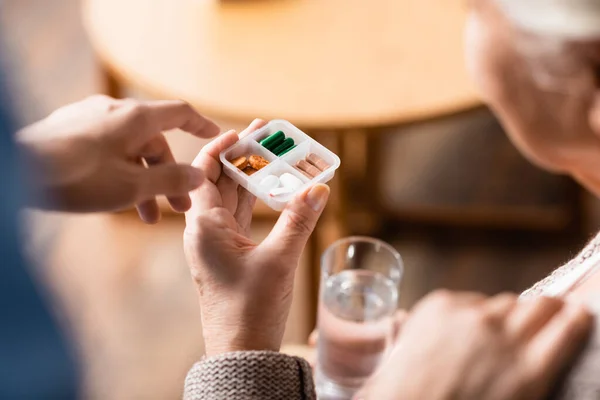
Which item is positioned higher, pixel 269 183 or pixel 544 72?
pixel 544 72

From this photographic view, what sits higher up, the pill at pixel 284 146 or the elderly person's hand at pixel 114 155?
the elderly person's hand at pixel 114 155

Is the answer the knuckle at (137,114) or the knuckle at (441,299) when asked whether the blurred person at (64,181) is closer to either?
the knuckle at (137,114)

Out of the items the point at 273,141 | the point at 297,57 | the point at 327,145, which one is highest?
the point at 273,141

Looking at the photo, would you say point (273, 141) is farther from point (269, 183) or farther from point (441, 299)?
point (441, 299)

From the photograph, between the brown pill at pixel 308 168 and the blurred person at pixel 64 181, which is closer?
the blurred person at pixel 64 181

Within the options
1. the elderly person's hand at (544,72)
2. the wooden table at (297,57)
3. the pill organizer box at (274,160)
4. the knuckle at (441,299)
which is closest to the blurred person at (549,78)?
the elderly person's hand at (544,72)

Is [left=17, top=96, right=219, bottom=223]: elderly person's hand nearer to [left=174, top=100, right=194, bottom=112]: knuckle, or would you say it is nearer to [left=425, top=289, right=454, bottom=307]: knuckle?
[left=174, top=100, right=194, bottom=112]: knuckle

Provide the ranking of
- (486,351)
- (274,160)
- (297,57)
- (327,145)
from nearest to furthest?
(486,351)
(274,160)
(297,57)
(327,145)

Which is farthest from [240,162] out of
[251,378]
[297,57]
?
[297,57]
